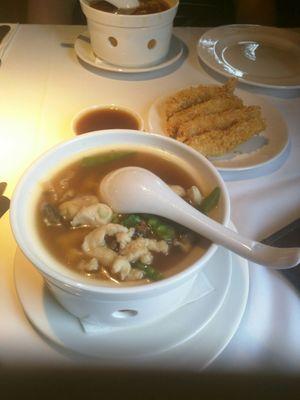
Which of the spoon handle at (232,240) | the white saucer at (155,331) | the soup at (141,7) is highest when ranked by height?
the soup at (141,7)

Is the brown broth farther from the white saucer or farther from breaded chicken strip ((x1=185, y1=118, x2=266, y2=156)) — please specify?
breaded chicken strip ((x1=185, y1=118, x2=266, y2=156))

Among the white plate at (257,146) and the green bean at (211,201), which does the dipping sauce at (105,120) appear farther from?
the green bean at (211,201)

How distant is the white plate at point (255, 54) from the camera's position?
1.38 metres

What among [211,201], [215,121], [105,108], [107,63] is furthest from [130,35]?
[211,201]

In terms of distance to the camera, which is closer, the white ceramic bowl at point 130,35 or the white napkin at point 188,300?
the white napkin at point 188,300

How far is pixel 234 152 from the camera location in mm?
1082

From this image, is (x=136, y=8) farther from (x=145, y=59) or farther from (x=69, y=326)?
(x=69, y=326)

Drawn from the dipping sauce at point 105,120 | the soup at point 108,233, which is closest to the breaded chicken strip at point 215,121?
the dipping sauce at point 105,120

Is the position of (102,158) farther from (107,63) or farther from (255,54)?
(255,54)

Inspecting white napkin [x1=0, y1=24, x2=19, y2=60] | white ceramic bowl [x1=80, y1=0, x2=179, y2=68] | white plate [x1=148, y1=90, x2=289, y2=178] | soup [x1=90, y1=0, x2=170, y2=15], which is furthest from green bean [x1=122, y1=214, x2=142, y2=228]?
white napkin [x1=0, y1=24, x2=19, y2=60]

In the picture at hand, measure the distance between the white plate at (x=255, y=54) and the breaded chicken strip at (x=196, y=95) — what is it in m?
0.16

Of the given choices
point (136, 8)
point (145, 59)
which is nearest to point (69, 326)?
point (145, 59)

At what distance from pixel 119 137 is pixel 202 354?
42cm

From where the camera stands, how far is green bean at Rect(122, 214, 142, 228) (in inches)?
25.7
